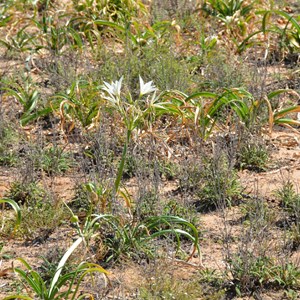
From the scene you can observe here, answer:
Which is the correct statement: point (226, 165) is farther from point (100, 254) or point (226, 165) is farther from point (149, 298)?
point (149, 298)

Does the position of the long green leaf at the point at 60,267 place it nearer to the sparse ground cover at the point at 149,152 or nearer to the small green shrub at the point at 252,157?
the sparse ground cover at the point at 149,152

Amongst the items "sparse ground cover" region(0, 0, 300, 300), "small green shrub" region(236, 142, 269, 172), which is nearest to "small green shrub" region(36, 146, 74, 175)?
"sparse ground cover" region(0, 0, 300, 300)

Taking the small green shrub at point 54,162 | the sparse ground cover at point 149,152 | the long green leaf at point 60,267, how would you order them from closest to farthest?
the long green leaf at point 60,267 < the sparse ground cover at point 149,152 < the small green shrub at point 54,162

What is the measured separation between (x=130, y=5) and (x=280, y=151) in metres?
2.99

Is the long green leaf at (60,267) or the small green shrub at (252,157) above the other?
the long green leaf at (60,267)

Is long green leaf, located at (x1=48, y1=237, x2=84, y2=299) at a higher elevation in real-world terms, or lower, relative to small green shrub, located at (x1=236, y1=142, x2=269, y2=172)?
higher

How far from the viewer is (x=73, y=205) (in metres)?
5.52

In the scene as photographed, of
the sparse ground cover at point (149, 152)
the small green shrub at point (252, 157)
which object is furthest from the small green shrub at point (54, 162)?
the small green shrub at point (252, 157)

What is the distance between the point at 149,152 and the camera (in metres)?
5.66

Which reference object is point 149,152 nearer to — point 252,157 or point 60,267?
point 252,157

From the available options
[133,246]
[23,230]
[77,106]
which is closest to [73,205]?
[23,230]

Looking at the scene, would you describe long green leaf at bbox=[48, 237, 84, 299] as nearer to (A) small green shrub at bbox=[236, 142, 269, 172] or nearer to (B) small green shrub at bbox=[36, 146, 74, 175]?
(B) small green shrub at bbox=[36, 146, 74, 175]

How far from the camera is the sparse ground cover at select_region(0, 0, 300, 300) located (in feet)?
15.1

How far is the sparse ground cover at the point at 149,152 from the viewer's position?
4613 mm
